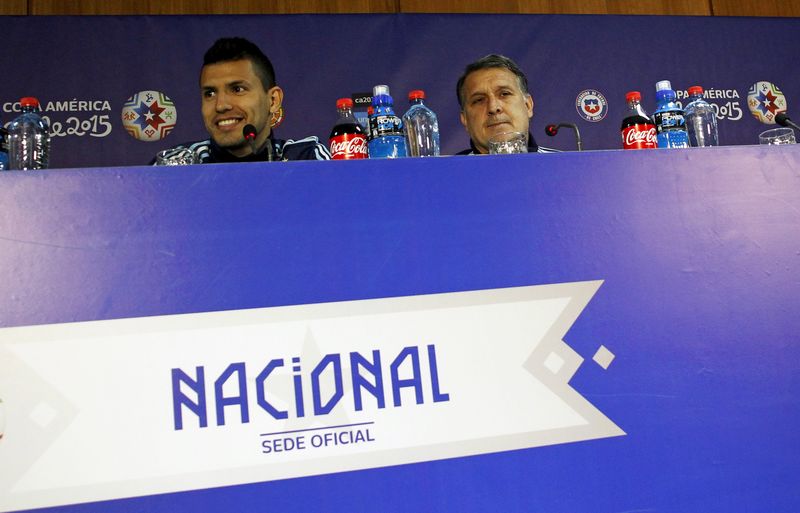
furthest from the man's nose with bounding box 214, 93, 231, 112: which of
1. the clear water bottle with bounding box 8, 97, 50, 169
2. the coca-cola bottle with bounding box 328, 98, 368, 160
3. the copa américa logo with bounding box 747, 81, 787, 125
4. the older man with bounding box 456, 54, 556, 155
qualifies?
the copa américa logo with bounding box 747, 81, 787, 125

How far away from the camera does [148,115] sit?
92.7 inches

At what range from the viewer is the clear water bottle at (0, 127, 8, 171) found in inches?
49.7

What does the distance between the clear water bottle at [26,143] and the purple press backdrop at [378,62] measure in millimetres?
912

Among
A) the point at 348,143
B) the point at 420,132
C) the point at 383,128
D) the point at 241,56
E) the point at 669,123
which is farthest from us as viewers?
the point at 241,56

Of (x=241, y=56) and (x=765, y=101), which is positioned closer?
(x=241, y=56)

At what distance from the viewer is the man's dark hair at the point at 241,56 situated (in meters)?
2.03

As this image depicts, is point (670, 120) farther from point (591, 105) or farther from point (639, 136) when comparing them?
point (591, 105)

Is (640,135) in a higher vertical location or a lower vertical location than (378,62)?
lower

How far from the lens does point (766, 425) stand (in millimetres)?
1028

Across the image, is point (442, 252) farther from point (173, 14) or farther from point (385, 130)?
Answer: point (173, 14)

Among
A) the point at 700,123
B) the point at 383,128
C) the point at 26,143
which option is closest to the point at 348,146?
the point at 383,128

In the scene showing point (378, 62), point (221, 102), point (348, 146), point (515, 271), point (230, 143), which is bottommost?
point (515, 271)

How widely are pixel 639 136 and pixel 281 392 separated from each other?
35.8 inches

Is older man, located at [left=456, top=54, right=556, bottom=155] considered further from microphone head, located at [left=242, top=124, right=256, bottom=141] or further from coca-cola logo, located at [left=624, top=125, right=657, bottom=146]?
microphone head, located at [left=242, top=124, right=256, bottom=141]
